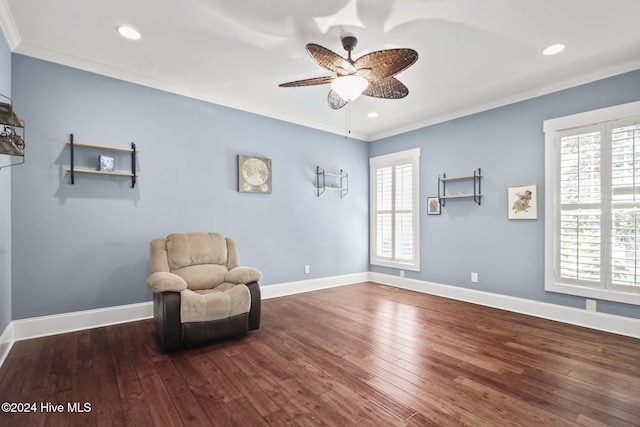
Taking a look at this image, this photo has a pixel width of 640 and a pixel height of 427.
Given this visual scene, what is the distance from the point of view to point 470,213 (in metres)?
4.36

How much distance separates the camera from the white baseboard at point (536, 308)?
305cm

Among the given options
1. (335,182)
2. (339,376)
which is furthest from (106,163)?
(335,182)

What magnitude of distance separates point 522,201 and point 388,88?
7.75 feet

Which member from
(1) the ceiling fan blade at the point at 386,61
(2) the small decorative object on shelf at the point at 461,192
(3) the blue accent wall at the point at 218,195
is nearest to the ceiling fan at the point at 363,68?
(1) the ceiling fan blade at the point at 386,61

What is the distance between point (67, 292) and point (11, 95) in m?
1.94

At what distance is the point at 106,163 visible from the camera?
3.21m

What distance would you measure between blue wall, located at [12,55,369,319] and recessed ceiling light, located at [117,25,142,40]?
852mm

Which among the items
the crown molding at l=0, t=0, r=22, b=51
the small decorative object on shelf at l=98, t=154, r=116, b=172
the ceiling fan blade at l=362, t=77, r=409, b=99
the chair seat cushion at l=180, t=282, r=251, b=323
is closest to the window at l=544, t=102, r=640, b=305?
the ceiling fan blade at l=362, t=77, r=409, b=99

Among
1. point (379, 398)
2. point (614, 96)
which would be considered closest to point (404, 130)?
point (614, 96)

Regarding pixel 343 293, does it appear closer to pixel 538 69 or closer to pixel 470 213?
pixel 470 213

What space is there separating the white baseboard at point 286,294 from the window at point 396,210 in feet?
2.56

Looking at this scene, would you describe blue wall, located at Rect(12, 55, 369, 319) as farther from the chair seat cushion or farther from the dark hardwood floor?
the chair seat cushion

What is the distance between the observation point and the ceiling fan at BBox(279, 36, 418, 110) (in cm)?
225

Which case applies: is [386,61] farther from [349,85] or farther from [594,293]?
[594,293]
